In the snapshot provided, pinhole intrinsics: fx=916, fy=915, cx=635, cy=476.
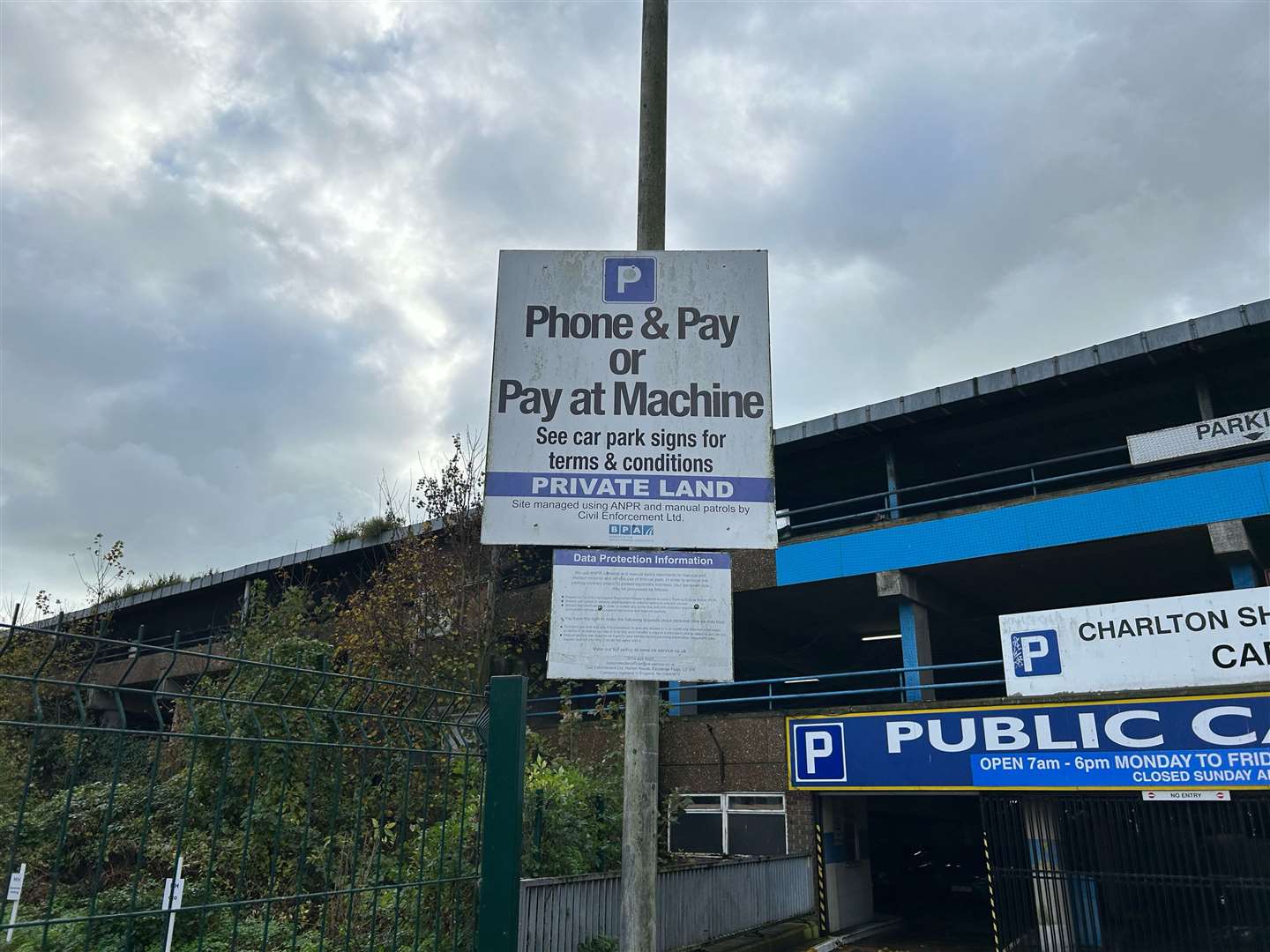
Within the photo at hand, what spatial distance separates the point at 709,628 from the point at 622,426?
1381mm

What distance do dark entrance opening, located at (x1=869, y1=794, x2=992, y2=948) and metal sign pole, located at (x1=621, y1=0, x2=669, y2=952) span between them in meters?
17.6

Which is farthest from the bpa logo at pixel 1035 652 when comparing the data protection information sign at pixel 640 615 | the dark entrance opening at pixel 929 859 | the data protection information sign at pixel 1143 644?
the data protection information sign at pixel 640 615

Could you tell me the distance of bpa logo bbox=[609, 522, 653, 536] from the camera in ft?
18.4

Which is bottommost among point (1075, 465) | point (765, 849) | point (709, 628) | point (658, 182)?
point (765, 849)

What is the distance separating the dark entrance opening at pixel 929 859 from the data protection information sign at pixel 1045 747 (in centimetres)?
564

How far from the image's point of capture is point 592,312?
19.9 ft

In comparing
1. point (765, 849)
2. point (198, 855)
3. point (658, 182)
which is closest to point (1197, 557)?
point (765, 849)

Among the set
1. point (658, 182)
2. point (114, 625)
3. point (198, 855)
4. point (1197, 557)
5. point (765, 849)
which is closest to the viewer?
point (658, 182)

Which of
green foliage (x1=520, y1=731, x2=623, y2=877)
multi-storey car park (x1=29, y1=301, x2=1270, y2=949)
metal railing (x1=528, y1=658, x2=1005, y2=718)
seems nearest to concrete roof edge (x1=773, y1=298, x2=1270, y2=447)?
multi-storey car park (x1=29, y1=301, x2=1270, y2=949)

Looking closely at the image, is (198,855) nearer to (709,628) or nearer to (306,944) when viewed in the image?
(306,944)

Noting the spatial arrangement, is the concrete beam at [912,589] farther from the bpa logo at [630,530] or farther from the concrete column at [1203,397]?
the bpa logo at [630,530]

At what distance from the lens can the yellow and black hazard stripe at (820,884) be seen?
53.7ft

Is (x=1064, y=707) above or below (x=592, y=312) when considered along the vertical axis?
below

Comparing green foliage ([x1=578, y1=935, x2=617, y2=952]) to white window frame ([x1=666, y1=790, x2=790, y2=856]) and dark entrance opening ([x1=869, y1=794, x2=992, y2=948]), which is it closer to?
white window frame ([x1=666, y1=790, x2=790, y2=856])
